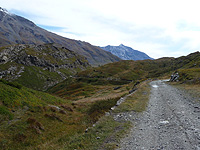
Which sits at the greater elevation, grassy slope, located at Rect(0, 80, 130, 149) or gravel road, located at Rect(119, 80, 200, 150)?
gravel road, located at Rect(119, 80, 200, 150)

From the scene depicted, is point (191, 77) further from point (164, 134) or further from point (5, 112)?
point (5, 112)

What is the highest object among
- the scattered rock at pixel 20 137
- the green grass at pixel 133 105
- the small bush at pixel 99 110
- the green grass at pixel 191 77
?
the green grass at pixel 191 77

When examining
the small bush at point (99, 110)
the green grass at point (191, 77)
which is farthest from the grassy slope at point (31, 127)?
the green grass at point (191, 77)

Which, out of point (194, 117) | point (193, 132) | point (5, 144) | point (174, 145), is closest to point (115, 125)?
point (174, 145)

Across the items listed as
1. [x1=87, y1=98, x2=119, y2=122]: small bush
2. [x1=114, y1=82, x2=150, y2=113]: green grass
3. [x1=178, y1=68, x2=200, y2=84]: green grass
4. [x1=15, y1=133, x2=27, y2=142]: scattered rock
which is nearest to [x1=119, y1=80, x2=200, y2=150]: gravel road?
[x1=114, y1=82, x2=150, y2=113]: green grass

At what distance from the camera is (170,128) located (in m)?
9.62

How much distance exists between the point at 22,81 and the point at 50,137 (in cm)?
21088

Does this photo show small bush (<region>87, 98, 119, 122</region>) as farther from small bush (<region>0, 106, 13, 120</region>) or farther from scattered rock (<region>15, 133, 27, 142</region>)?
small bush (<region>0, 106, 13, 120</region>)

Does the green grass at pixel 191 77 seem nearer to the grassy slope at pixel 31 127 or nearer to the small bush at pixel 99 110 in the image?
the small bush at pixel 99 110

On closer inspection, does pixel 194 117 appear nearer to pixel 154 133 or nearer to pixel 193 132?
pixel 193 132

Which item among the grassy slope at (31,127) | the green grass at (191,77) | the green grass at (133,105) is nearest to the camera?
the grassy slope at (31,127)

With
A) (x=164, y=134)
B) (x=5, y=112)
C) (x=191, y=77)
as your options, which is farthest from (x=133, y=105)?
(x=191, y=77)

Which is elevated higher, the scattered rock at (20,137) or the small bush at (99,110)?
the small bush at (99,110)

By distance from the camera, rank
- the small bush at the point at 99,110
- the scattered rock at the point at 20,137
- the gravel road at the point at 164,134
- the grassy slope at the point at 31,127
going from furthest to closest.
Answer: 1. the small bush at the point at 99,110
2. the scattered rock at the point at 20,137
3. the grassy slope at the point at 31,127
4. the gravel road at the point at 164,134
